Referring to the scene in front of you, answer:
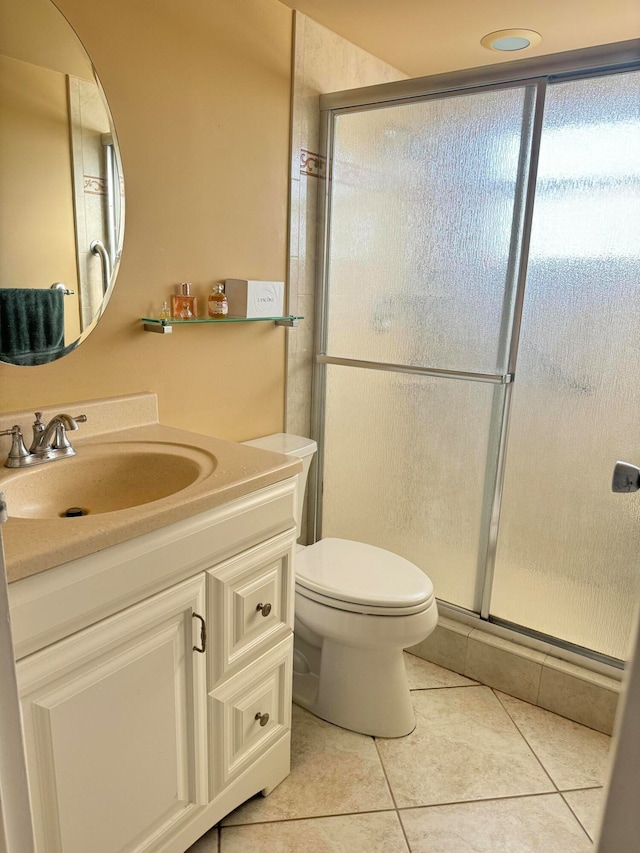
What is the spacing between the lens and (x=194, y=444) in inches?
59.0

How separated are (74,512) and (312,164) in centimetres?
143

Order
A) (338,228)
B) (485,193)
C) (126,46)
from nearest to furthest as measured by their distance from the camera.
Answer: (126,46), (485,193), (338,228)

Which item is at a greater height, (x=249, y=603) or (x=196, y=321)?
(x=196, y=321)

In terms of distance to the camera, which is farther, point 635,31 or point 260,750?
point 635,31

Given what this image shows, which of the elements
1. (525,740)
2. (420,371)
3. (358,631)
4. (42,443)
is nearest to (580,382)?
(420,371)

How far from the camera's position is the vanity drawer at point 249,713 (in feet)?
4.42

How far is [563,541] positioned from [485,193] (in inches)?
42.5

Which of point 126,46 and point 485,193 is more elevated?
point 126,46

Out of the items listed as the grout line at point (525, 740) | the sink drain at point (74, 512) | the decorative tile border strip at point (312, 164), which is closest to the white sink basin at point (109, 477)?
the sink drain at point (74, 512)

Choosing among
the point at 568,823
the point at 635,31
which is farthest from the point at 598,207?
the point at 568,823

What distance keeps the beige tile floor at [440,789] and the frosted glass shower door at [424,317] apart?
1.40ft

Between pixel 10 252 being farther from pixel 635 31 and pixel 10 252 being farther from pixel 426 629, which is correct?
pixel 635 31

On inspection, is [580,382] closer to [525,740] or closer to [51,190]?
[525,740]

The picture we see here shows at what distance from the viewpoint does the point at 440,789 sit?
1.63 metres
